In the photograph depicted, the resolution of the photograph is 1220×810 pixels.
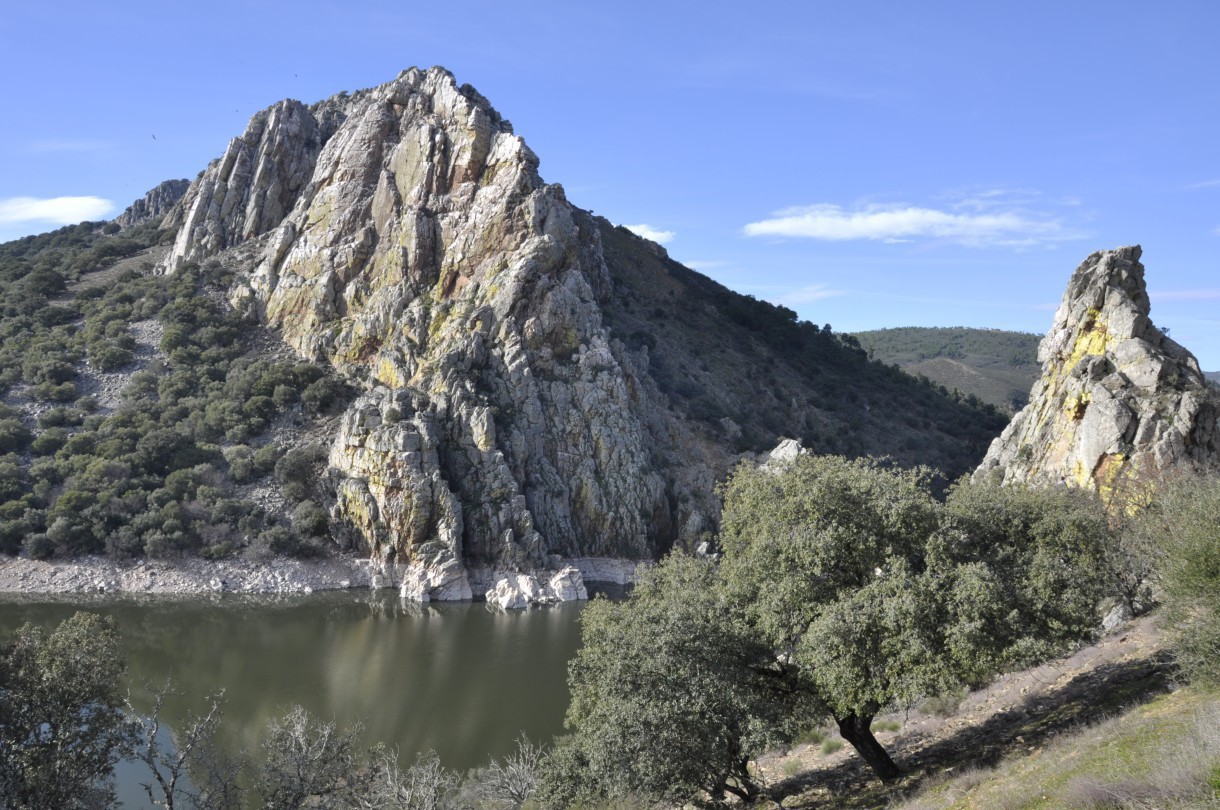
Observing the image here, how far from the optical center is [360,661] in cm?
3378

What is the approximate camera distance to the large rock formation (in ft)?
94.4

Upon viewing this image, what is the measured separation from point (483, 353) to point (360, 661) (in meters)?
28.8

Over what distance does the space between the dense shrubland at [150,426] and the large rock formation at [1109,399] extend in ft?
136

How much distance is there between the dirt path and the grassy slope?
301 feet

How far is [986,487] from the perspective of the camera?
58.5 feet

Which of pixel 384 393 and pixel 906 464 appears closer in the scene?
pixel 384 393

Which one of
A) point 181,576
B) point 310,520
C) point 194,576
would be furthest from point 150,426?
point 310,520

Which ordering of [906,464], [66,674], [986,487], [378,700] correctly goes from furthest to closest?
[906,464] → [378,700] → [986,487] → [66,674]

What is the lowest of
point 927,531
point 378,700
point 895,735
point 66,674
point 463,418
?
point 378,700

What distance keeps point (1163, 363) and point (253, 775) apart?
34.7 m

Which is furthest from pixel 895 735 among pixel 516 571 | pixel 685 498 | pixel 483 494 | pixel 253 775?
pixel 685 498

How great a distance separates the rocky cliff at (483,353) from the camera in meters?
52.3

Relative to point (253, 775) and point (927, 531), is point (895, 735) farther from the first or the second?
point (253, 775)

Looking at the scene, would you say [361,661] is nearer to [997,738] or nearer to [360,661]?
[360,661]
